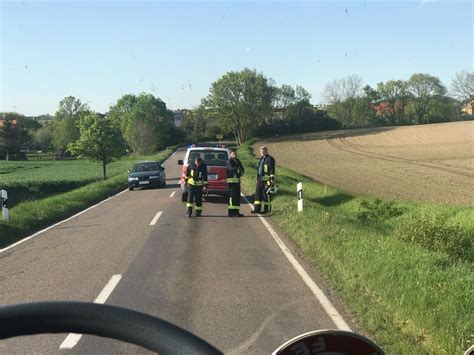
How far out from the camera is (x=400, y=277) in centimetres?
657

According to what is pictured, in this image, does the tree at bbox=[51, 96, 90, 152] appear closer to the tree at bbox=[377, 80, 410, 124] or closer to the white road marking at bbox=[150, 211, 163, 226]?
the tree at bbox=[377, 80, 410, 124]

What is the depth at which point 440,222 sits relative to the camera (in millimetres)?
11695

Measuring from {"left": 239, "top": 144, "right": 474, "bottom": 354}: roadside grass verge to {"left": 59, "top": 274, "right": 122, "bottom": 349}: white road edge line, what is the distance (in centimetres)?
309

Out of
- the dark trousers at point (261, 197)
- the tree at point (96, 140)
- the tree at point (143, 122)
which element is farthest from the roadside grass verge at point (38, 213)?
the tree at point (143, 122)

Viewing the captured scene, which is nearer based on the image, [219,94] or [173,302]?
[173,302]

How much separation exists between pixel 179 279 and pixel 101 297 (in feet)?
4.29

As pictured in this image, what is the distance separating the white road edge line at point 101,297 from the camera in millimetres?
5120

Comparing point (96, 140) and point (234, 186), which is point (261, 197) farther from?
point (96, 140)

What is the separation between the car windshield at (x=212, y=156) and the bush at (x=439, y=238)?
923 cm

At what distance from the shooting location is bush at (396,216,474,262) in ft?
32.9

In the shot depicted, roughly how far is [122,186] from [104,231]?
1736 centimetres

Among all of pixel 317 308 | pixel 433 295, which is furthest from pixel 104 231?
pixel 433 295

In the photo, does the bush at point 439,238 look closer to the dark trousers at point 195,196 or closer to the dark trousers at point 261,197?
the dark trousers at point 261,197

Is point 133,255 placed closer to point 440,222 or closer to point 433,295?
point 433,295
